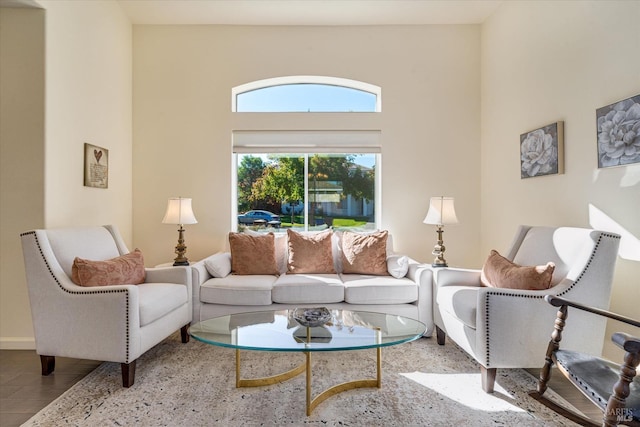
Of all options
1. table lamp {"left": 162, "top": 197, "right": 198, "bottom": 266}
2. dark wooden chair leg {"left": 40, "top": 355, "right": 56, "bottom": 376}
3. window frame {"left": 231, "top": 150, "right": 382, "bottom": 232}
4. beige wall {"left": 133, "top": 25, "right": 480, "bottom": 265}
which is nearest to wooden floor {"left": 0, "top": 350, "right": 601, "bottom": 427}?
dark wooden chair leg {"left": 40, "top": 355, "right": 56, "bottom": 376}

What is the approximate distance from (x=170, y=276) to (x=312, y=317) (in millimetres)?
1391

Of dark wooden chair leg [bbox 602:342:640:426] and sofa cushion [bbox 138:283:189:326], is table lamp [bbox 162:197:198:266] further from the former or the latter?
dark wooden chair leg [bbox 602:342:640:426]

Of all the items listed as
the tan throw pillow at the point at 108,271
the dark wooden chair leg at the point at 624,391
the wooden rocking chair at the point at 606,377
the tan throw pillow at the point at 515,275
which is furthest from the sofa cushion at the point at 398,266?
the tan throw pillow at the point at 108,271

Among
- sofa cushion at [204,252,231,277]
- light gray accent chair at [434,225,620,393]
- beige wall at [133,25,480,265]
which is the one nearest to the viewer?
light gray accent chair at [434,225,620,393]

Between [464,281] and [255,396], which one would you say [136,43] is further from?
[464,281]

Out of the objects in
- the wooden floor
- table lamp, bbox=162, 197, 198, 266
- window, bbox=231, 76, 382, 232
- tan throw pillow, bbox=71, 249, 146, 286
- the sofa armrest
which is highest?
window, bbox=231, 76, 382, 232

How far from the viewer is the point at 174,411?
1.94m

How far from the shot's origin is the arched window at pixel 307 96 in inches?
162

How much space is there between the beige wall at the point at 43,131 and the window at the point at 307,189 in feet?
5.22

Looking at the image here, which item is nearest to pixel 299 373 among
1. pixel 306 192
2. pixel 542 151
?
pixel 306 192

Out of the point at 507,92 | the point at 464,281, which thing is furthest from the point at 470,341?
the point at 507,92

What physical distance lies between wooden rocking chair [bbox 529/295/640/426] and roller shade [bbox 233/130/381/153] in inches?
104

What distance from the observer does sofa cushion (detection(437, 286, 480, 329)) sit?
7.36ft

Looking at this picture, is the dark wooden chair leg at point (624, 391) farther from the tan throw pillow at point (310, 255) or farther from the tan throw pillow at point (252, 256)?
the tan throw pillow at point (252, 256)
